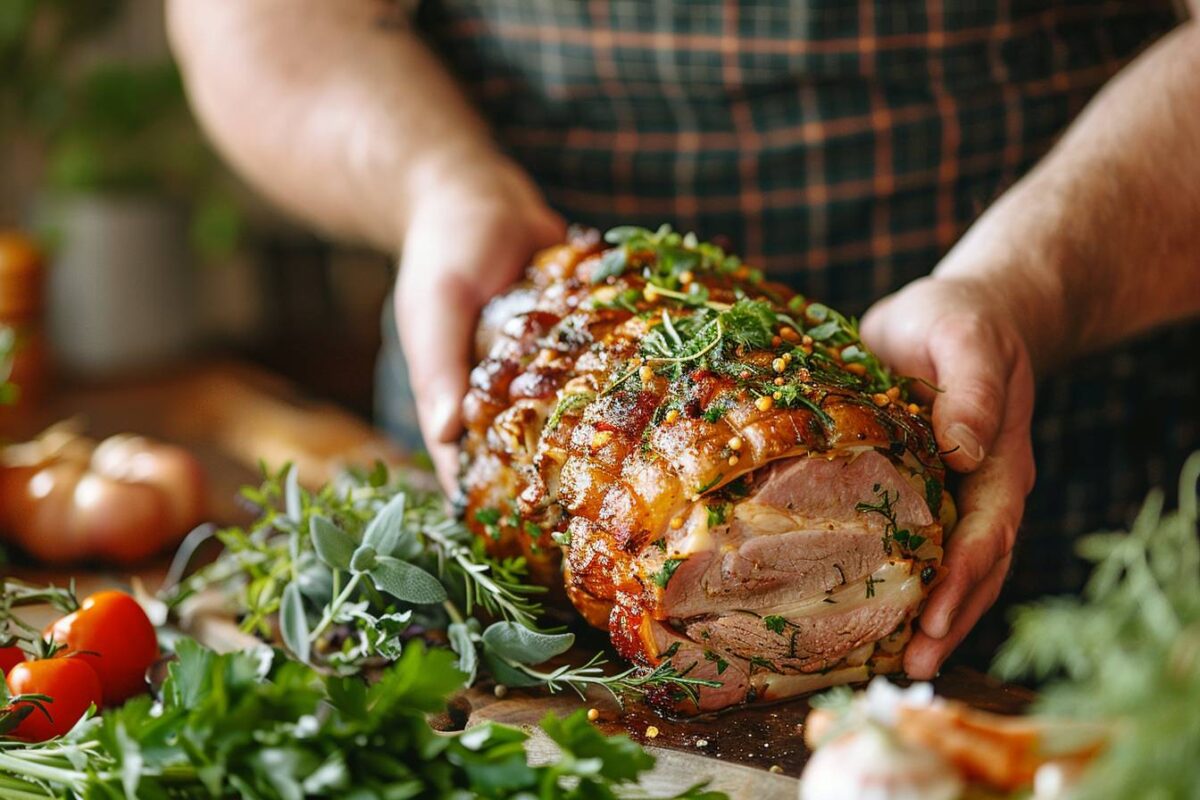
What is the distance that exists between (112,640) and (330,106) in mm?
1495

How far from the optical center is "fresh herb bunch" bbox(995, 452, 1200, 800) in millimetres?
831

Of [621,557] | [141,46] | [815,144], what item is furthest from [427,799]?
[141,46]

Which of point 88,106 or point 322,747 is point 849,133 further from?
point 88,106

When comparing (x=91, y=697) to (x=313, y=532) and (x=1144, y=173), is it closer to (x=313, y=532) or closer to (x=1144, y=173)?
(x=313, y=532)

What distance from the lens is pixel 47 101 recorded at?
5.04 m

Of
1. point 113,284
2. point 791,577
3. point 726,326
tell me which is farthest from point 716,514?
point 113,284

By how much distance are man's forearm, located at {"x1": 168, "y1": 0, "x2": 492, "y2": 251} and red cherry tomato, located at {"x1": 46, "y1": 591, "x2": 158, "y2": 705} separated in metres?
1.15

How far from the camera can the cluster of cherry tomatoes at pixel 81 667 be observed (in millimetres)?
1495

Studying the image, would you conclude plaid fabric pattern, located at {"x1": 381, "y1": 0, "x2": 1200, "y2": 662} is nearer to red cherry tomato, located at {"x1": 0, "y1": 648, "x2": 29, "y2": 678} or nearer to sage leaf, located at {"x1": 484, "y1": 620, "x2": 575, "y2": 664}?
sage leaf, located at {"x1": 484, "y1": 620, "x2": 575, "y2": 664}

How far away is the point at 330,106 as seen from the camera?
111 inches

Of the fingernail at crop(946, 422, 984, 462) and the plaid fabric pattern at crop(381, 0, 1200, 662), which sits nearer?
the fingernail at crop(946, 422, 984, 462)

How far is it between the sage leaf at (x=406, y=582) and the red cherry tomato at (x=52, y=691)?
0.39 metres

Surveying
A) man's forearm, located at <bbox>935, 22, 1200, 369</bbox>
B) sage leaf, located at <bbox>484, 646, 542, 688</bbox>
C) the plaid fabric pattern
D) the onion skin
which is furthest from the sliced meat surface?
the onion skin

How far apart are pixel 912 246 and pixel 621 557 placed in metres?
1.37
